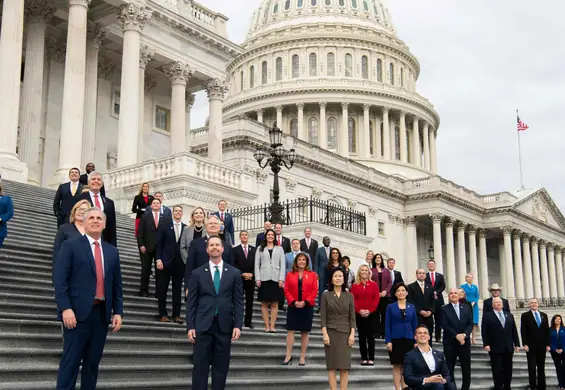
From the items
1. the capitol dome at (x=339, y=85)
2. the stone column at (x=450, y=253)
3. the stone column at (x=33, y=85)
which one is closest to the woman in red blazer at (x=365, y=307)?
the stone column at (x=33, y=85)

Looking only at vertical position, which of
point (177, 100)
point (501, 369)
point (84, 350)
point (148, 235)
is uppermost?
point (177, 100)

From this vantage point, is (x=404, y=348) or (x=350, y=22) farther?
(x=350, y=22)

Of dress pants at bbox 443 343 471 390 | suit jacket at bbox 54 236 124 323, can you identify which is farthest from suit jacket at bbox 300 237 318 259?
suit jacket at bbox 54 236 124 323

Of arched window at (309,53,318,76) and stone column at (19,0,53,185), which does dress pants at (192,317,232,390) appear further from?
arched window at (309,53,318,76)

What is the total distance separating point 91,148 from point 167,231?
1895cm

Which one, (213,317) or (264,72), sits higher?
(264,72)

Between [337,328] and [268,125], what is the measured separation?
187 feet

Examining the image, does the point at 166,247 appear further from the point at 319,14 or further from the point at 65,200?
the point at 319,14

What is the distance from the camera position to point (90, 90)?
2992cm

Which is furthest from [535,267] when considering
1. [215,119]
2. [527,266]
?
[215,119]

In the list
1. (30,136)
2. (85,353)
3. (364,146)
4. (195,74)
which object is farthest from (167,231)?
(364,146)

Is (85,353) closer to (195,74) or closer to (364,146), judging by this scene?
(195,74)

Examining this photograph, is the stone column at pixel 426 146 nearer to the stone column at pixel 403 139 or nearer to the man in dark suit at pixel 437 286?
the stone column at pixel 403 139

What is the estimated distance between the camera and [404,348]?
1116 centimetres
